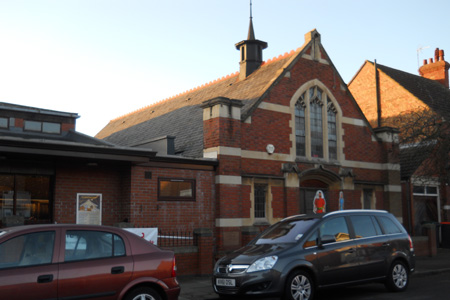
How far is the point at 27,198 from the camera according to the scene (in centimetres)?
1265

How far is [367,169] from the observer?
19.4 m

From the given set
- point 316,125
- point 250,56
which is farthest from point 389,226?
point 250,56

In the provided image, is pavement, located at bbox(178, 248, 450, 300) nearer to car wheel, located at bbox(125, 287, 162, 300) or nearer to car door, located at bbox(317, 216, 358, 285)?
car door, located at bbox(317, 216, 358, 285)

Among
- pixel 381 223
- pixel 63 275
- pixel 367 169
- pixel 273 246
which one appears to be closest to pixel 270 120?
pixel 367 169

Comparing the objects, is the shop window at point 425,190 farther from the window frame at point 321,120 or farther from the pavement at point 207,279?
the window frame at point 321,120

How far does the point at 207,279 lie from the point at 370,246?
4.54m

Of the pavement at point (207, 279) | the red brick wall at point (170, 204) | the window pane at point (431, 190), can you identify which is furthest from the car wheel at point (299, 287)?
the window pane at point (431, 190)

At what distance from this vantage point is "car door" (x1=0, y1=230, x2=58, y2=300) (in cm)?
579

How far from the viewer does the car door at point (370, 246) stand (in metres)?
9.36

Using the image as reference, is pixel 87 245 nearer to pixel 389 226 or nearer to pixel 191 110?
pixel 389 226

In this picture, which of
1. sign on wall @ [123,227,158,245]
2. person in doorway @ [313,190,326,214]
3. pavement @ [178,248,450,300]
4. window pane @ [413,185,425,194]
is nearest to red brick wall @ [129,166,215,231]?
sign on wall @ [123,227,158,245]

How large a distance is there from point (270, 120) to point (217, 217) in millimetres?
3970

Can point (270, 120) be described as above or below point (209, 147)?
above

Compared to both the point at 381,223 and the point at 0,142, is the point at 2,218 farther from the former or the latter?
the point at 381,223
